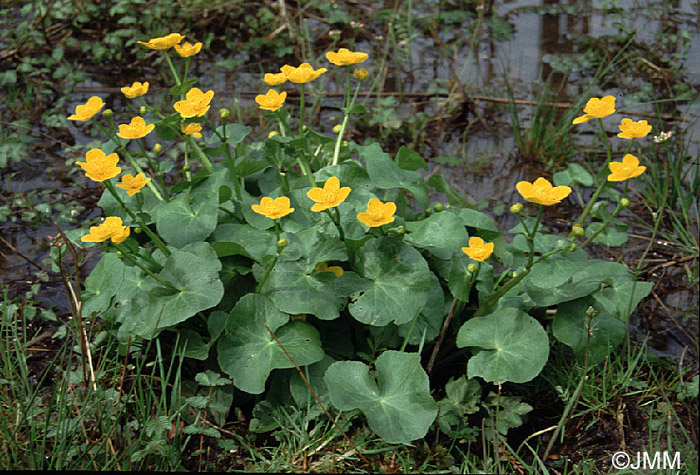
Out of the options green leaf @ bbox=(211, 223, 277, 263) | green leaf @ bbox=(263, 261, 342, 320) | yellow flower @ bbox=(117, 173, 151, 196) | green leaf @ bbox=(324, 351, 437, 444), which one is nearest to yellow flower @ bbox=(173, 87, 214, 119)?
yellow flower @ bbox=(117, 173, 151, 196)

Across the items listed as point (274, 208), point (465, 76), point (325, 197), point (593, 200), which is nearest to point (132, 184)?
point (274, 208)

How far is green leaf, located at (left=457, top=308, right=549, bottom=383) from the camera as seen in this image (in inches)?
62.1

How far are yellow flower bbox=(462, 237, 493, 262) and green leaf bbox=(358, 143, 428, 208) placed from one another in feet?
1.14

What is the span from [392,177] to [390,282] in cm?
35

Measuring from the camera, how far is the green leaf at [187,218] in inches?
68.7

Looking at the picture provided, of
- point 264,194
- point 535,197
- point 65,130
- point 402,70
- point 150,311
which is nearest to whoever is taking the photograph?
point 535,197

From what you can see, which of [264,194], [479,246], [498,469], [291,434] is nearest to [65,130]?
[264,194]

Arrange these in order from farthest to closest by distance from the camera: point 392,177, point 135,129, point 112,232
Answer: point 392,177, point 135,129, point 112,232

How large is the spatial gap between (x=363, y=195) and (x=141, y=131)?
1.98 feet

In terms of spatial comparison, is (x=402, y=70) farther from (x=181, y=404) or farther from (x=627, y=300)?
(x=181, y=404)

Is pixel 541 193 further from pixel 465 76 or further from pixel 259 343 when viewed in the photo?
pixel 465 76

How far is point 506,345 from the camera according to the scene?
1.62m

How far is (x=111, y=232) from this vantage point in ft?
4.83

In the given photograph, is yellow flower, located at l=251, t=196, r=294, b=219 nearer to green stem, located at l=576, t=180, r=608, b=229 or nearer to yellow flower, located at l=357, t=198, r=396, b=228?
yellow flower, located at l=357, t=198, r=396, b=228
